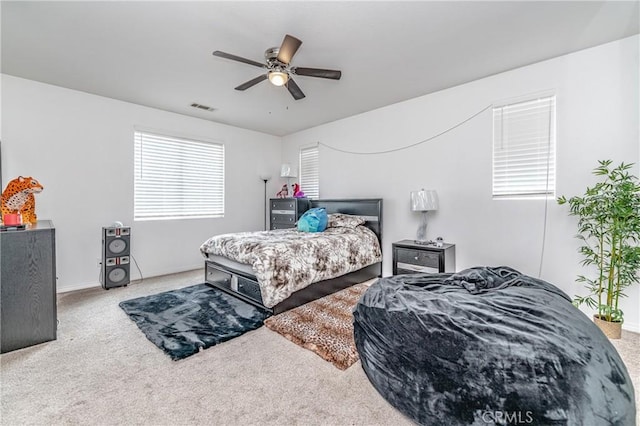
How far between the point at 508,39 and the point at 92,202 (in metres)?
5.22

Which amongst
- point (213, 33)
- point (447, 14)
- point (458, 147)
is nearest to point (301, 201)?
point (458, 147)

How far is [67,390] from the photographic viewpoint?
1.70m

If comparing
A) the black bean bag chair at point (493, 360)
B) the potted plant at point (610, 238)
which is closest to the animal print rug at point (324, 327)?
the black bean bag chair at point (493, 360)

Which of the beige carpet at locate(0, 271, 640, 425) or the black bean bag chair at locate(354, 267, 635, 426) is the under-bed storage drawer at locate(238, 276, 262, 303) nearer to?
the beige carpet at locate(0, 271, 640, 425)

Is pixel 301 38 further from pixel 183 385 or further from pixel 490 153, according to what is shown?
pixel 183 385

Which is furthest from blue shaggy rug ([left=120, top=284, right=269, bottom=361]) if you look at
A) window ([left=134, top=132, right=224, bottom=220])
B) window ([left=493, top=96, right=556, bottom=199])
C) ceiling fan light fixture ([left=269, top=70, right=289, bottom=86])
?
window ([left=493, top=96, right=556, bottom=199])

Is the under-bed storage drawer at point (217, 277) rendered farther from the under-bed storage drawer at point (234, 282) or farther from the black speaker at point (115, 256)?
the black speaker at point (115, 256)

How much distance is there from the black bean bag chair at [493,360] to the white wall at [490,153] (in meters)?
1.49

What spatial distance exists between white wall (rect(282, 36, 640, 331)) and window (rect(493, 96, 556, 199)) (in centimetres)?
8

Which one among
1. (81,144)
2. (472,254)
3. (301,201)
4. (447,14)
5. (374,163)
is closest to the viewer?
(447,14)

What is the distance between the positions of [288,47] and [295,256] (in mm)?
1917

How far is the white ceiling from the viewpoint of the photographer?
2090mm

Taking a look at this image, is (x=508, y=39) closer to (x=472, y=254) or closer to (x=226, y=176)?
(x=472, y=254)

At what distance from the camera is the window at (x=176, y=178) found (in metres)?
4.21
